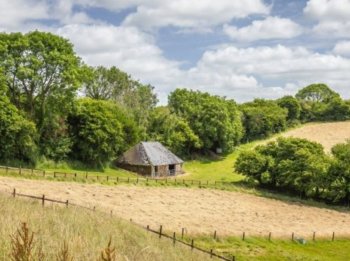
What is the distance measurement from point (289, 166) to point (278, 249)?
2482 centimetres

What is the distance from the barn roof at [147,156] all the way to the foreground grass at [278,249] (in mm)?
31860

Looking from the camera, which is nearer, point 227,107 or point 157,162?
point 157,162

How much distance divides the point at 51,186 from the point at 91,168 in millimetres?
19375

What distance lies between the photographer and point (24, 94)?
55344 mm

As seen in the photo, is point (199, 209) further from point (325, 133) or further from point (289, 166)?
point (325, 133)

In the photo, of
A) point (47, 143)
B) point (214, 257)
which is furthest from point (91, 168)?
point (214, 257)

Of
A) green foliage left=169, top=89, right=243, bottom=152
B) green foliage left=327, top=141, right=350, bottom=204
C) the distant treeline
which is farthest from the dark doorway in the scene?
green foliage left=327, top=141, right=350, bottom=204

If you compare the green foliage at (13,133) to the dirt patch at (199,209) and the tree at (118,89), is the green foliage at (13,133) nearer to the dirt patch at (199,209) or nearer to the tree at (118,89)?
the dirt patch at (199,209)

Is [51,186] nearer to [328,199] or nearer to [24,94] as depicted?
[24,94]

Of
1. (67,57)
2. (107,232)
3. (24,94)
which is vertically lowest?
(107,232)

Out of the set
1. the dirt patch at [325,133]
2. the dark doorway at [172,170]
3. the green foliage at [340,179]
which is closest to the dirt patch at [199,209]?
the green foliage at [340,179]

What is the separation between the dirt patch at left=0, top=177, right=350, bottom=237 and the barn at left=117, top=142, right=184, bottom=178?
1349cm

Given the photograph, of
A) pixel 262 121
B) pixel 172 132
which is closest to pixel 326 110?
pixel 262 121

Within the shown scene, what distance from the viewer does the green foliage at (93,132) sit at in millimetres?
59438
